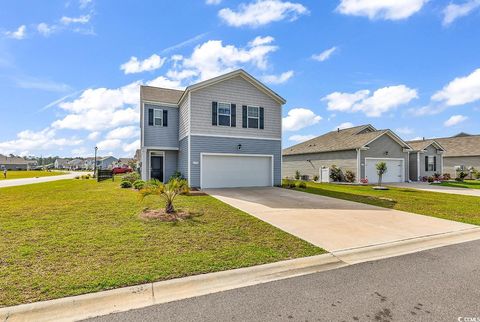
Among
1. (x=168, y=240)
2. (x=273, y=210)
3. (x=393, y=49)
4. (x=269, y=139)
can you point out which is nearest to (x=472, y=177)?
(x=393, y=49)

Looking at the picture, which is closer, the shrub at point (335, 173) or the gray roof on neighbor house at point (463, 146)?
the shrub at point (335, 173)

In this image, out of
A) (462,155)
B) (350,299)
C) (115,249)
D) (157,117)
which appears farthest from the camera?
(462,155)

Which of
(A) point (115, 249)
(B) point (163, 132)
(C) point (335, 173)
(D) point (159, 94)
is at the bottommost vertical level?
(A) point (115, 249)

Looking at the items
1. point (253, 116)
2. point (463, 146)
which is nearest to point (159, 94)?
point (253, 116)

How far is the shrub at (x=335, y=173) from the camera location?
2340 centimetres

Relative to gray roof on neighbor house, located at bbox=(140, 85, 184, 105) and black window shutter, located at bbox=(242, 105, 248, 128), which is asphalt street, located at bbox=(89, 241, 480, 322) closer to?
black window shutter, located at bbox=(242, 105, 248, 128)

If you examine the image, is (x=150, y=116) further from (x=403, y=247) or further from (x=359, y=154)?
(x=359, y=154)

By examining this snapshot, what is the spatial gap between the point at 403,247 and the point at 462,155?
35937mm

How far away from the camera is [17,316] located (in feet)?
9.04

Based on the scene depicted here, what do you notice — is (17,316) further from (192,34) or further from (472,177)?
(472,177)

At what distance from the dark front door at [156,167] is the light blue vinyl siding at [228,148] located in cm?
471

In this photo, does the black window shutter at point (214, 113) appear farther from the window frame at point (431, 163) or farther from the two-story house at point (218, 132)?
the window frame at point (431, 163)

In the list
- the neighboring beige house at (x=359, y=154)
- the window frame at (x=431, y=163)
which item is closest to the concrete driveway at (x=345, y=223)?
the neighboring beige house at (x=359, y=154)

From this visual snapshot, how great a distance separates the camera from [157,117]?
17.0 meters
